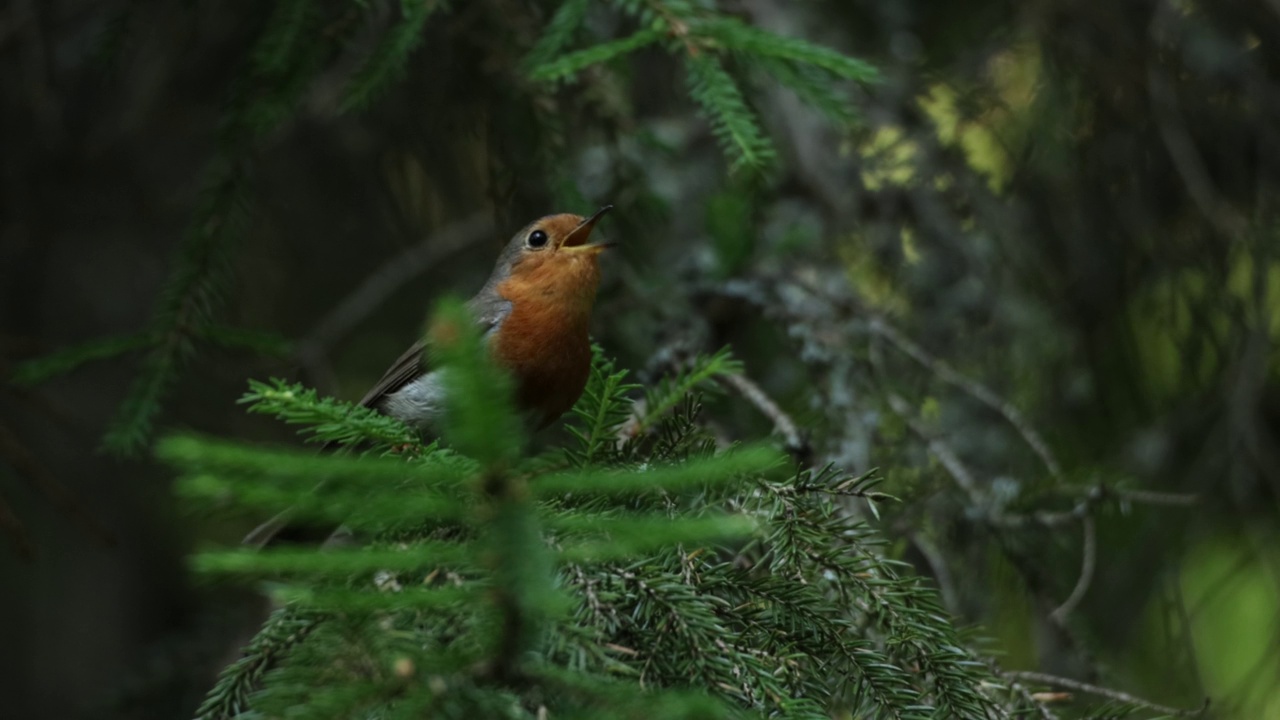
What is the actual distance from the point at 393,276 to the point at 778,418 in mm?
2459

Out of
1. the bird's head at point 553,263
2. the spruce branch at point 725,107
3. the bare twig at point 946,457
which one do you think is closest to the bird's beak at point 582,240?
the bird's head at point 553,263

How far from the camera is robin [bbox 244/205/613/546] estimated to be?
3.25m

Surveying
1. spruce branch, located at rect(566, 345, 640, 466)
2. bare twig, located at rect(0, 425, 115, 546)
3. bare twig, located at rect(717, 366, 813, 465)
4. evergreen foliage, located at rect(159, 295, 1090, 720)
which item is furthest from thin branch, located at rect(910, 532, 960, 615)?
bare twig, located at rect(0, 425, 115, 546)

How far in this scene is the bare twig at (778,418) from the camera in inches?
109

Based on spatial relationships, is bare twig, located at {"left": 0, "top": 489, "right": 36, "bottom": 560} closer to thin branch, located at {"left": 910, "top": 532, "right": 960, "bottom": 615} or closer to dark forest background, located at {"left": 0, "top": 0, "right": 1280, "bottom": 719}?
dark forest background, located at {"left": 0, "top": 0, "right": 1280, "bottom": 719}

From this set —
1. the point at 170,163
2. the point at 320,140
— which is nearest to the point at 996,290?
the point at 320,140

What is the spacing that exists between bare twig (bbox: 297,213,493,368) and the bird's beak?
1099mm

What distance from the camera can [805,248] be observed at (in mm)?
4145

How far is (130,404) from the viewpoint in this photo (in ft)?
10.2

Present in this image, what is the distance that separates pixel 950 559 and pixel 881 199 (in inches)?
72.8

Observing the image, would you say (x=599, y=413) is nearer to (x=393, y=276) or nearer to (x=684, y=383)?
(x=684, y=383)

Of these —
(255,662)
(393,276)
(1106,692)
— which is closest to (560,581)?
(255,662)

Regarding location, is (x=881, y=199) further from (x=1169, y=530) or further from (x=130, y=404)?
(x=130, y=404)

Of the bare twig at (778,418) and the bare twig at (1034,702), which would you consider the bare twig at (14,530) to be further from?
the bare twig at (1034,702)
